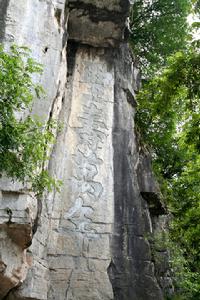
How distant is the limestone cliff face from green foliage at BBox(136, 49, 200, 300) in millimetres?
937

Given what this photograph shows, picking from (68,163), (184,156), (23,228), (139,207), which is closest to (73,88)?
(68,163)

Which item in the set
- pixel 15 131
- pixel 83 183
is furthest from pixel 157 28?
pixel 15 131

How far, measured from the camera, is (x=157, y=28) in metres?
14.1

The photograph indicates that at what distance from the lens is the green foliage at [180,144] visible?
25.0 feet

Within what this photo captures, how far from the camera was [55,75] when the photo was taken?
7324 millimetres

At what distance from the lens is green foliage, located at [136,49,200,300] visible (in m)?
7.61

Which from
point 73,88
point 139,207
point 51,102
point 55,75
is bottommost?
point 139,207

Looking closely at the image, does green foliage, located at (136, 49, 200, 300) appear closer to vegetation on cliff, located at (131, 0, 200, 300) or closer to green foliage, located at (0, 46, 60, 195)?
vegetation on cliff, located at (131, 0, 200, 300)

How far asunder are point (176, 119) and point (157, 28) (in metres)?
3.30

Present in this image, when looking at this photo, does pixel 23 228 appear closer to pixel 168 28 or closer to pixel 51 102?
pixel 51 102

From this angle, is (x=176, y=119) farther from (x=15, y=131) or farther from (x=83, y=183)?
(x=15, y=131)

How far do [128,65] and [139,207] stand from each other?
12.3 ft

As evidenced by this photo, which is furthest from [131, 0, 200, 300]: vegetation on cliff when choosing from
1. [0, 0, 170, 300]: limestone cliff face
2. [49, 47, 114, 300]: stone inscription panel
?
[49, 47, 114, 300]: stone inscription panel

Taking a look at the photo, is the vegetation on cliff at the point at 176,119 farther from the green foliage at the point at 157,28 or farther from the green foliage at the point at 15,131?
the green foliage at the point at 15,131
